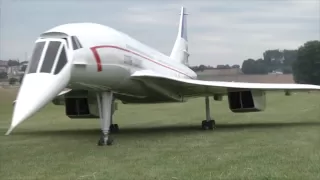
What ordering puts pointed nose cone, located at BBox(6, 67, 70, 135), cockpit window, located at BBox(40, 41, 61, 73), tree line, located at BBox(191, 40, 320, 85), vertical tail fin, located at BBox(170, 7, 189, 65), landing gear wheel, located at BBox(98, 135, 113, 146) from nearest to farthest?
pointed nose cone, located at BBox(6, 67, 70, 135) → cockpit window, located at BBox(40, 41, 61, 73) → landing gear wheel, located at BBox(98, 135, 113, 146) → vertical tail fin, located at BBox(170, 7, 189, 65) → tree line, located at BBox(191, 40, 320, 85)

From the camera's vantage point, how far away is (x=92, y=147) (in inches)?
463

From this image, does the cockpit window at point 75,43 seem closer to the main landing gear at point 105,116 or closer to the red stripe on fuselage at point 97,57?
the red stripe on fuselage at point 97,57

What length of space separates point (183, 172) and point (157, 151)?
2897 millimetres

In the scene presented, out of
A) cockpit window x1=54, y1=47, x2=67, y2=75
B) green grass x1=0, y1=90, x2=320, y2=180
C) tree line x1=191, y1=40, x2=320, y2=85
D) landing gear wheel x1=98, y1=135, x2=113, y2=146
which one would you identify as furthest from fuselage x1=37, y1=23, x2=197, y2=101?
tree line x1=191, y1=40, x2=320, y2=85

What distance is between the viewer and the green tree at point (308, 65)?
83.3 m

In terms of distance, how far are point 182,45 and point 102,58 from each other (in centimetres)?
1397

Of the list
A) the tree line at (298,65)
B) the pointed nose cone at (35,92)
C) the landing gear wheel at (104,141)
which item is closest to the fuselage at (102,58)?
the pointed nose cone at (35,92)

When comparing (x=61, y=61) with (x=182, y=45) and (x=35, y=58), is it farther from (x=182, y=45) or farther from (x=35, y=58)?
(x=182, y=45)

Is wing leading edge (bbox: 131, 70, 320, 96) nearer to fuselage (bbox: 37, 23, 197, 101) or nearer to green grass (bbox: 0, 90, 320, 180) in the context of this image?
fuselage (bbox: 37, 23, 197, 101)

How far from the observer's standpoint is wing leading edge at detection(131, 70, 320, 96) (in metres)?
14.1

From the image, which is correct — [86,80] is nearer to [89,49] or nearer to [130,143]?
[89,49]

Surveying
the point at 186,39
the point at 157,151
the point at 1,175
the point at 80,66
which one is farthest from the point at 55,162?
the point at 186,39

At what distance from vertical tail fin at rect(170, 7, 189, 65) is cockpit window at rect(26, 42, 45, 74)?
13.3m

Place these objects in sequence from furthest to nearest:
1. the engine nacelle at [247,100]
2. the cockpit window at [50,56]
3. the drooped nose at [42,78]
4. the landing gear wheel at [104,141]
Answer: the engine nacelle at [247,100] → the landing gear wheel at [104,141] → the cockpit window at [50,56] → the drooped nose at [42,78]
